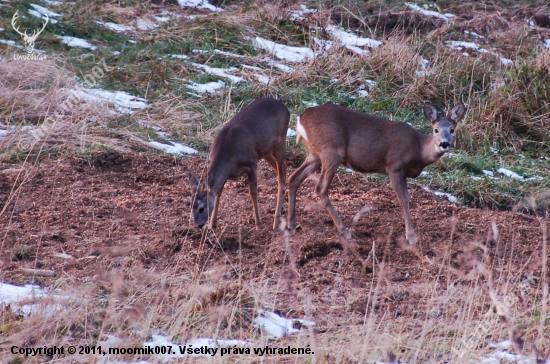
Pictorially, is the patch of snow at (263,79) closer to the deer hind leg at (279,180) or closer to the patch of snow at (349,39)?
the patch of snow at (349,39)

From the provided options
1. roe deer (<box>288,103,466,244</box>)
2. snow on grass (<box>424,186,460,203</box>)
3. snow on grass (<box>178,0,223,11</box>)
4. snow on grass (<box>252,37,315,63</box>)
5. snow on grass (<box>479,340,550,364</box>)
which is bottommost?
snow on grass (<box>178,0,223,11</box>)

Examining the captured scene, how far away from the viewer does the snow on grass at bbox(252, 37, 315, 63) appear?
11.5 meters

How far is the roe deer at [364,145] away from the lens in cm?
699

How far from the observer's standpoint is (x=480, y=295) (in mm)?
4941

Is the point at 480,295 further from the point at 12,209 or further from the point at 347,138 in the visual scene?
the point at 12,209

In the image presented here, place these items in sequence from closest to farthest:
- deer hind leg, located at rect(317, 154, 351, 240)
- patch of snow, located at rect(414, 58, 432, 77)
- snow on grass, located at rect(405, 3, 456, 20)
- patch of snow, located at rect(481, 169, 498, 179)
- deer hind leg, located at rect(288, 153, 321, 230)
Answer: deer hind leg, located at rect(317, 154, 351, 240), deer hind leg, located at rect(288, 153, 321, 230), patch of snow, located at rect(481, 169, 498, 179), patch of snow, located at rect(414, 58, 432, 77), snow on grass, located at rect(405, 3, 456, 20)

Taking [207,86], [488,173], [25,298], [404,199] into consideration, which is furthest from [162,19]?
[25,298]

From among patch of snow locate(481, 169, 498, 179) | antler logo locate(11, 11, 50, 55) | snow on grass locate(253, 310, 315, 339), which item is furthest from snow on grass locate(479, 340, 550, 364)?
antler logo locate(11, 11, 50, 55)

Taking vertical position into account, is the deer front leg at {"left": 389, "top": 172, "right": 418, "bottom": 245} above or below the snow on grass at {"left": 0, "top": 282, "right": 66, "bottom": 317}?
below

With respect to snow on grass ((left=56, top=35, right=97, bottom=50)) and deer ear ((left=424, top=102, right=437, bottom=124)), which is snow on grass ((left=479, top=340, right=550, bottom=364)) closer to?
deer ear ((left=424, top=102, right=437, bottom=124))

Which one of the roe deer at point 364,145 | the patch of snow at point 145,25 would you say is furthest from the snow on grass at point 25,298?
the patch of snow at point 145,25

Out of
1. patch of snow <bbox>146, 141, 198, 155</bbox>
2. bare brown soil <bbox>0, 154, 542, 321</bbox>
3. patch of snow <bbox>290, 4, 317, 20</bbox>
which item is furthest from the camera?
patch of snow <bbox>290, 4, 317, 20</bbox>

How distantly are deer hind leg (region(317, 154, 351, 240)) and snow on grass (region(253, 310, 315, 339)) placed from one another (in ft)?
6.32

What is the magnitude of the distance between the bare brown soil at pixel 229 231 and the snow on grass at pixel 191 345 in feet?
2.76
